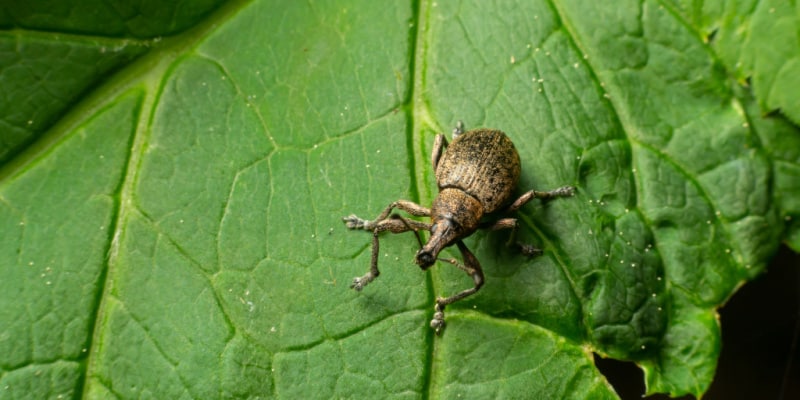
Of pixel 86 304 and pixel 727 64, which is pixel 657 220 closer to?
pixel 727 64

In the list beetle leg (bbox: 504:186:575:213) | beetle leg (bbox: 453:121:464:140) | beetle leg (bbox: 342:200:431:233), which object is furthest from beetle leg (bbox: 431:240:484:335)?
beetle leg (bbox: 453:121:464:140)

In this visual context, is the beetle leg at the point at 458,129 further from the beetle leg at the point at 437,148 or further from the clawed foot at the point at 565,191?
the clawed foot at the point at 565,191

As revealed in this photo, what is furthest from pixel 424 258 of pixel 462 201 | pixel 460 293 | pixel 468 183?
pixel 468 183

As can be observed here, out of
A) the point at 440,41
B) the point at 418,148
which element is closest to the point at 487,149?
the point at 418,148

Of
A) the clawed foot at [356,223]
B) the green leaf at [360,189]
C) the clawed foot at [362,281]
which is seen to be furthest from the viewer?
the clawed foot at [356,223]

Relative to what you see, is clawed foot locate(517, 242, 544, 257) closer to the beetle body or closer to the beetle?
the beetle

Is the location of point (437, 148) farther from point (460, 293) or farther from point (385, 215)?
point (460, 293)

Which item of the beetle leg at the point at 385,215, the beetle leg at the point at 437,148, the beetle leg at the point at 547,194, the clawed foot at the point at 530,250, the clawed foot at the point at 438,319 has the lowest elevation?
the clawed foot at the point at 438,319

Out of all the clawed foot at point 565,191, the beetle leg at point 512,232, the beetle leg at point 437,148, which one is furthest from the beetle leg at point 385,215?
the clawed foot at point 565,191
